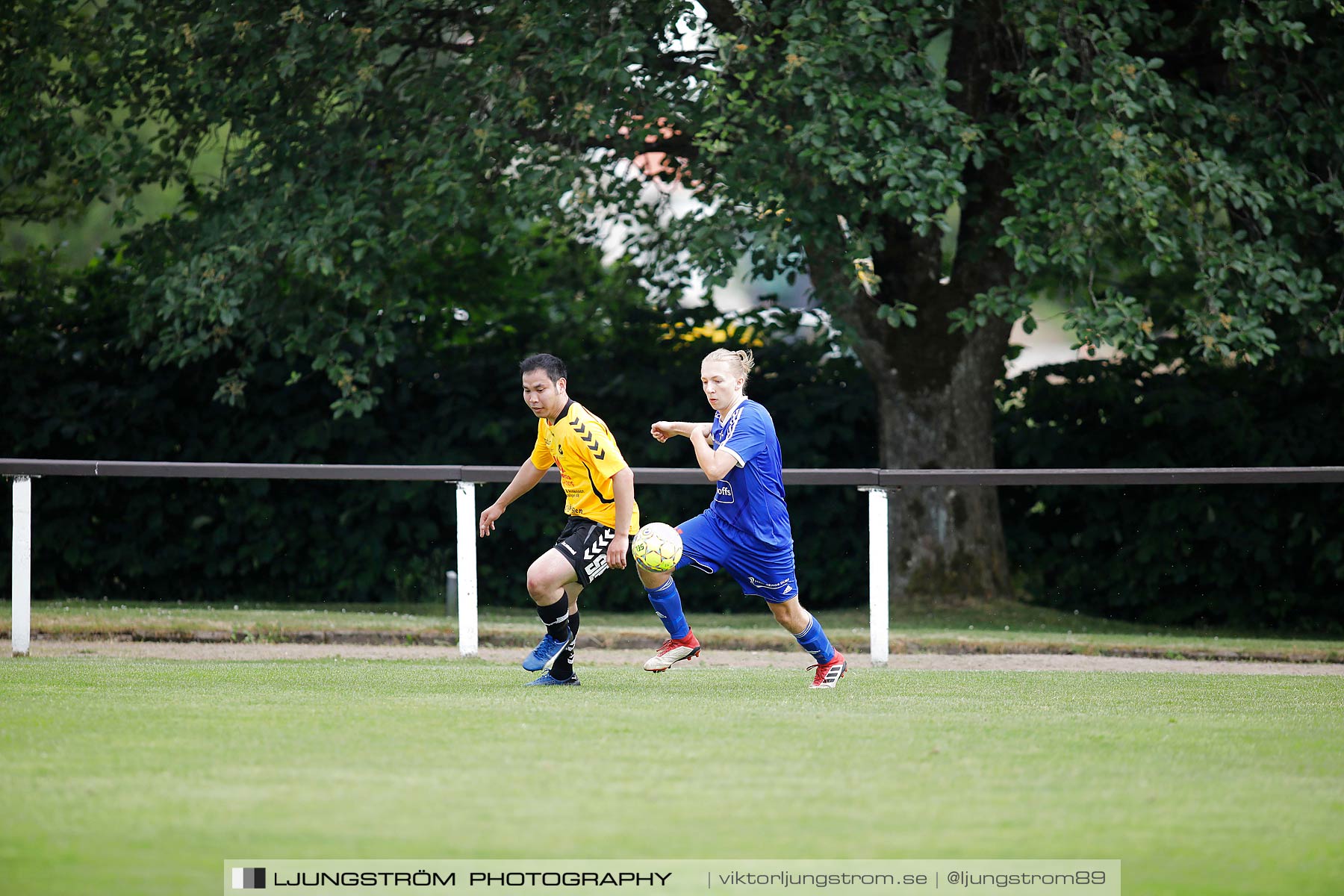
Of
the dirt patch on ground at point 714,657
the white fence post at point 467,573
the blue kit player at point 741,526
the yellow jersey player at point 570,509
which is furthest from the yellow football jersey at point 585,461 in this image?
the dirt patch on ground at point 714,657

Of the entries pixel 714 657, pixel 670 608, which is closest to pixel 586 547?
pixel 670 608

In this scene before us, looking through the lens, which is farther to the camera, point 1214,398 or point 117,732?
point 1214,398

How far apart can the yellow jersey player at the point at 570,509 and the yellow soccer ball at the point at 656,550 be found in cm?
9

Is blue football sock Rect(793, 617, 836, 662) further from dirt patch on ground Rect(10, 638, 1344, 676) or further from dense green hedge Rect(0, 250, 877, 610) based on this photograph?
dense green hedge Rect(0, 250, 877, 610)

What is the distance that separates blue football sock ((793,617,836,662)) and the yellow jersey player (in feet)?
3.58

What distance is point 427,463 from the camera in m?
15.3

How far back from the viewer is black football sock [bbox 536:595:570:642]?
7980 mm

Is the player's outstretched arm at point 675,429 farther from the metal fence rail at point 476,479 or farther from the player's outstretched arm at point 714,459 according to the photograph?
the metal fence rail at point 476,479

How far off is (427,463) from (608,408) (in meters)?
1.95

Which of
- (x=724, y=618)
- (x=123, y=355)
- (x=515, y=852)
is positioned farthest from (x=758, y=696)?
(x=123, y=355)

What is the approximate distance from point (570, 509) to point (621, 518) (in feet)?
1.41

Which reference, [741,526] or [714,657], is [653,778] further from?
[714,657]

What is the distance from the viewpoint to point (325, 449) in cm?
1517

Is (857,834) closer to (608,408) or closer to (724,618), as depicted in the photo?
(724,618)
